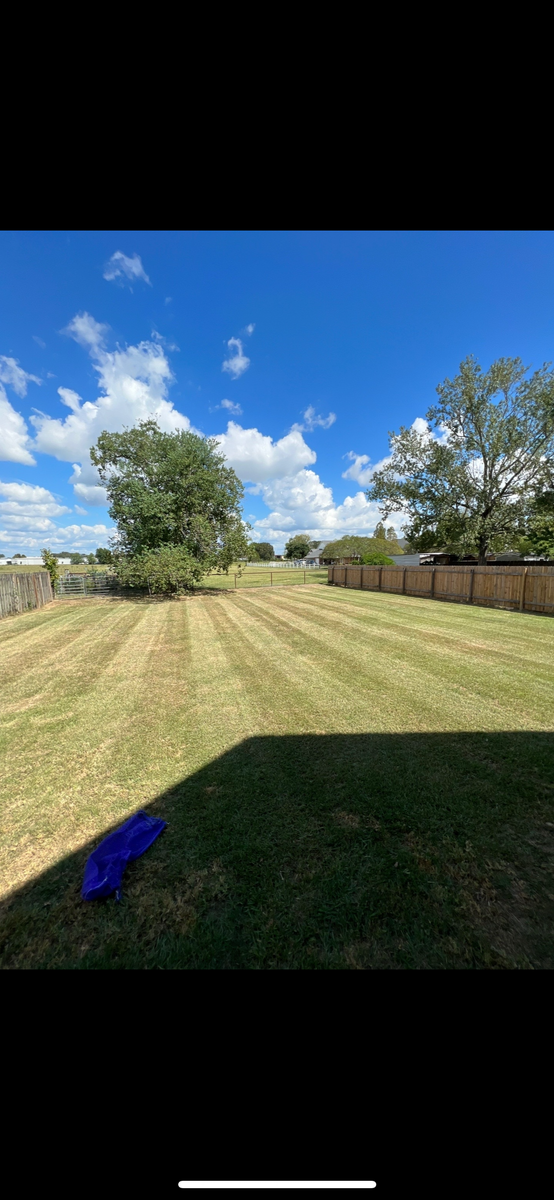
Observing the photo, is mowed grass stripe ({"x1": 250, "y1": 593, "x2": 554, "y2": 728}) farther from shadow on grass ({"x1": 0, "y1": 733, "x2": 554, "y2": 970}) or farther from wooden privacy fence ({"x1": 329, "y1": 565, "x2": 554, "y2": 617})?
wooden privacy fence ({"x1": 329, "y1": 565, "x2": 554, "y2": 617})

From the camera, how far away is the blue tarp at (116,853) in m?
1.78

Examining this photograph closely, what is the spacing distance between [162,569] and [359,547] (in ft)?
123

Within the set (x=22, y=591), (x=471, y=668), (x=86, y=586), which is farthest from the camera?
(x=86, y=586)

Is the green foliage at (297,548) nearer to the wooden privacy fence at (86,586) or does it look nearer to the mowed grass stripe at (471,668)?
the wooden privacy fence at (86,586)

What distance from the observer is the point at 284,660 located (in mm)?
5672

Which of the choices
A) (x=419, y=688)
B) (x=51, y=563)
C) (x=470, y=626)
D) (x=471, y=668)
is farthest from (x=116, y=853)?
(x=51, y=563)

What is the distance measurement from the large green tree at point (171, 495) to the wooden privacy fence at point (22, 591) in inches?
174

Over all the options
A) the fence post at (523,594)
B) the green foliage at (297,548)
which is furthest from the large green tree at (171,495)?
the green foliage at (297,548)

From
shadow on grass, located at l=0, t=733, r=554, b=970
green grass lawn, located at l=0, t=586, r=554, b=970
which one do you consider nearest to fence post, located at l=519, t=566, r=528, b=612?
green grass lawn, located at l=0, t=586, r=554, b=970

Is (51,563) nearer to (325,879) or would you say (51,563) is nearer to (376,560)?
(376,560)

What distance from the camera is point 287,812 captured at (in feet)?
7.63
